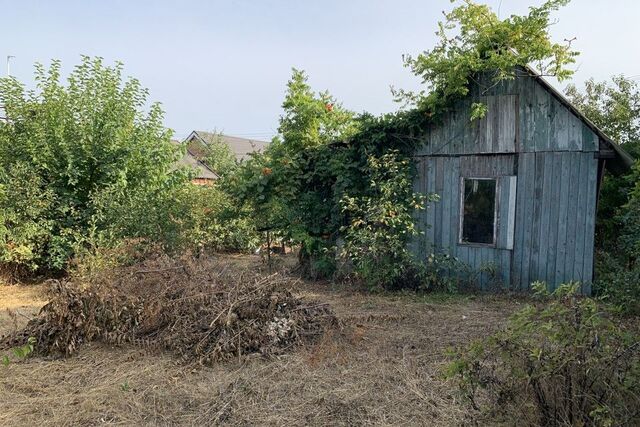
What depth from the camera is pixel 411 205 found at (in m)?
7.93

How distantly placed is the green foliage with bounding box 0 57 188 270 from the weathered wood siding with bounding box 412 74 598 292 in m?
5.75

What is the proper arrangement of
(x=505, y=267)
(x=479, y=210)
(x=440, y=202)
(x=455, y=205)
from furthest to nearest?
(x=440, y=202), (x=455, y=205), (x=479, y=210), (x=505, y=267)

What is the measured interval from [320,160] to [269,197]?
47.2 inches

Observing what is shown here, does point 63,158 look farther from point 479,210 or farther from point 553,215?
point 553,215

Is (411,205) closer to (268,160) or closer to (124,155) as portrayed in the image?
(268,160)

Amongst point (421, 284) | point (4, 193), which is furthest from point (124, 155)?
point (421, 284)

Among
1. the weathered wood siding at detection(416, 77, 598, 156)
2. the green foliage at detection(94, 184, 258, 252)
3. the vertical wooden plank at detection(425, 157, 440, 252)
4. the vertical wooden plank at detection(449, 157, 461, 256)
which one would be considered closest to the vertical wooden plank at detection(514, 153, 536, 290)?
the weathered wood siding at detection(416, 77, 598, 156)

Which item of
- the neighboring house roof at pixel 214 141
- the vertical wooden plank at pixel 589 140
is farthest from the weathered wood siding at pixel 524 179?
the neighboring house roof at pixel 214 141

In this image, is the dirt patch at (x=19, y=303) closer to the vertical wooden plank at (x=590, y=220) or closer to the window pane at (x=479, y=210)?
the window pane at (x=479, y=210)

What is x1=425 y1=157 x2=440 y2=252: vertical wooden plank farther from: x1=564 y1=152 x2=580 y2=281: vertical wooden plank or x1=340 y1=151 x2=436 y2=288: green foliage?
x1=564 y1=152 x2=580 y2=281: vertical wooden plank

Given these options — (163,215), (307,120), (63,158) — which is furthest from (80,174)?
(307,120)

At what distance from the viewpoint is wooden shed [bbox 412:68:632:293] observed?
7.12 meters

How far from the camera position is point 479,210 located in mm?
7848

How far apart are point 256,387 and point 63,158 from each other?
6.93 m
